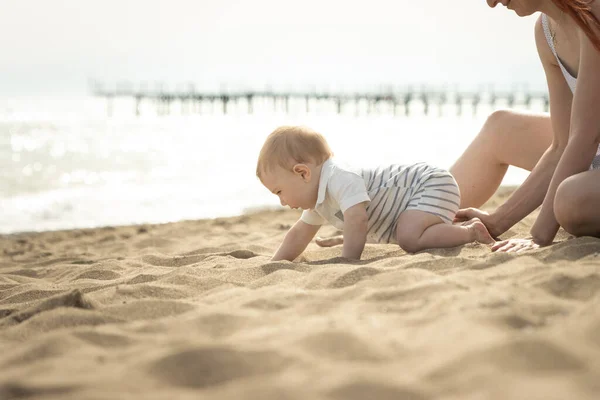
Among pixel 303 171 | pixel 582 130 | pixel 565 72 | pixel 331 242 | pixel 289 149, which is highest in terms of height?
pixel 565 72

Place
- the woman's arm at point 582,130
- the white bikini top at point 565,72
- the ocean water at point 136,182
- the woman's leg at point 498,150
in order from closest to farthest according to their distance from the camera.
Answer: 1. the woman's arm at point 582,130
2. the white bikini top at point 565,72
3. the woman's leg at point 498,150
4. the ocean water at point 136,182

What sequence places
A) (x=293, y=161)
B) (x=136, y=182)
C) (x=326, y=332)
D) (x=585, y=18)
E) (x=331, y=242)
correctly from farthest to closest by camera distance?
1. (x=136, y=182)
2. (x=331, y=242)
3. (x=293, y=161)
4. (x=585, y=18)
5. (x=326, y=332)

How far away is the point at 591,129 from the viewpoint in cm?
259

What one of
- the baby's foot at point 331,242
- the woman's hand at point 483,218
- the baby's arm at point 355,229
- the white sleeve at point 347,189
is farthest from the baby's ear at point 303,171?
the woman's hand at point 483,218

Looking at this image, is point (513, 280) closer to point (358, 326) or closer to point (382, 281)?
point (382, 281)

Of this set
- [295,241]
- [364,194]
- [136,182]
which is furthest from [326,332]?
[136,182]

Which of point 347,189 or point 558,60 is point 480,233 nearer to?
point 347,189

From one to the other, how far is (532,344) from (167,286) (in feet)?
4.56

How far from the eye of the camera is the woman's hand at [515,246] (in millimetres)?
2584

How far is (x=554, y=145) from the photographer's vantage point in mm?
3078

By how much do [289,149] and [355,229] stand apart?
47 cm

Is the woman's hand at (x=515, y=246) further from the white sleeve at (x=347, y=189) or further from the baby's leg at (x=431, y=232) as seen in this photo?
the white sleeve at (x=347, y=189)

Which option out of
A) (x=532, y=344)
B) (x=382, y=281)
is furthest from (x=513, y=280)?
(x=532, y=344)

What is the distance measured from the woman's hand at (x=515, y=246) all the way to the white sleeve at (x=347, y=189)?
0.60m
